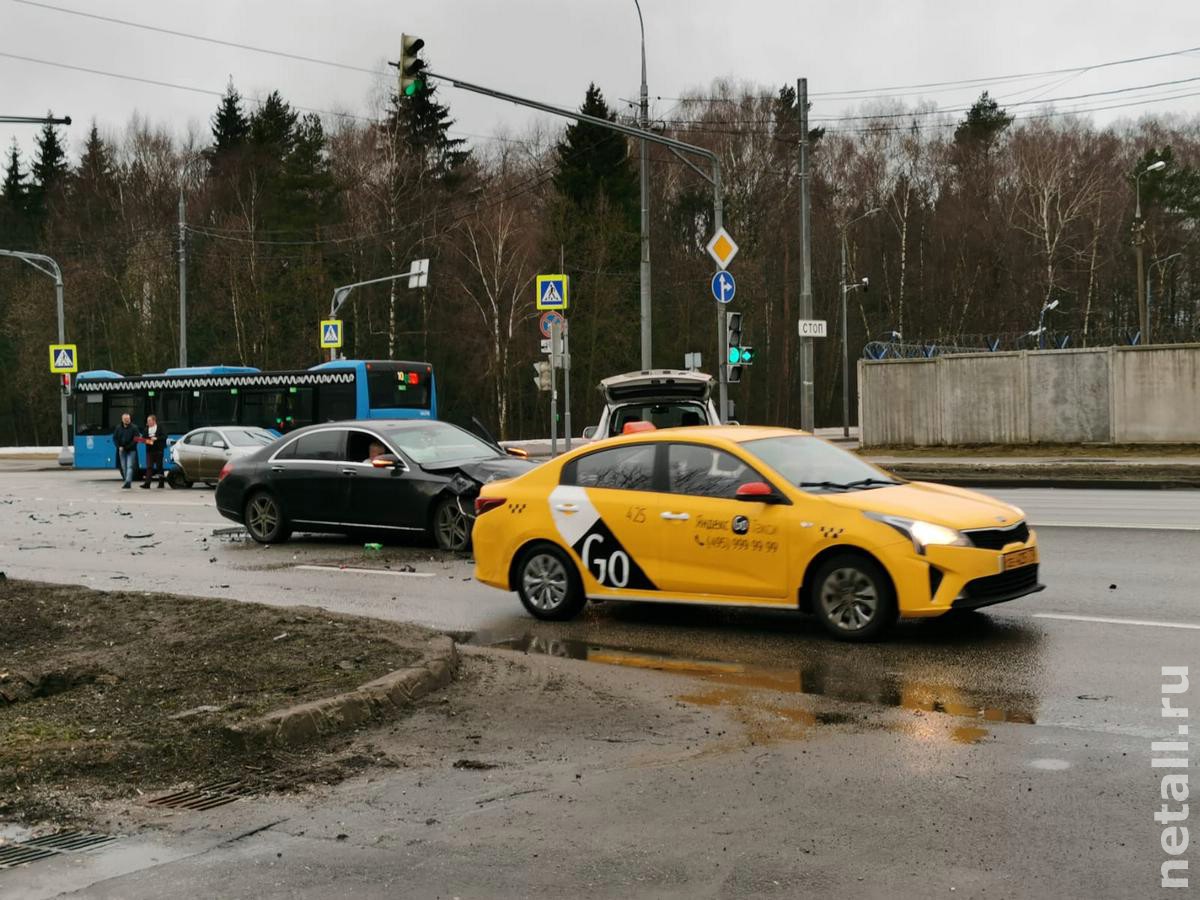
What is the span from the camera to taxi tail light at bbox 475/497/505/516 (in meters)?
11.1

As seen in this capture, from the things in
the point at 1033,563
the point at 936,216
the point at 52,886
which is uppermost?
the point at 936,216

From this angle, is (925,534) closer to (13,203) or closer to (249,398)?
(249,398)

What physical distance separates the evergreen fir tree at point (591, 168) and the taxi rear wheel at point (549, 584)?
53719 millimetres

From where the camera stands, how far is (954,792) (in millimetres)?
5641

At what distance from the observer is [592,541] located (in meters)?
10.6

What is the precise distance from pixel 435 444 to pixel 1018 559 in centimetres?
869

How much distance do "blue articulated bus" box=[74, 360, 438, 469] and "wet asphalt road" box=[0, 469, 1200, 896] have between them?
63.8 feet

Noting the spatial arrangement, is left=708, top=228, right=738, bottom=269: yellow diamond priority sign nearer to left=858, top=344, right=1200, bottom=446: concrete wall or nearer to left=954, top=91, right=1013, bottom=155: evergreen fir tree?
left=858, top=344, right=1200, bottom=446: concrete wall

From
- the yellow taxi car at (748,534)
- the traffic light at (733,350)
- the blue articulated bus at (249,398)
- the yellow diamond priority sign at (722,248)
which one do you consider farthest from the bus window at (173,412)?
the yellow taxi car at (748,534)

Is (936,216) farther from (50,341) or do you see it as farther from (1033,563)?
(1033,563)

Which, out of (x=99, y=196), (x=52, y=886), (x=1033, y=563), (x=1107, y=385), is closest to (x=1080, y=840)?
(x=52, y=886)

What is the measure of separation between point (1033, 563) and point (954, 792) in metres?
4.14

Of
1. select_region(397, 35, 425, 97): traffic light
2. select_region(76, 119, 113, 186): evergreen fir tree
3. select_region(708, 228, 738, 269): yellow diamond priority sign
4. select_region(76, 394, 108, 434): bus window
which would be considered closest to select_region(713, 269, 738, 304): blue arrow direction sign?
select_region(708, 228, 738, 269): yellow diamond priority sign

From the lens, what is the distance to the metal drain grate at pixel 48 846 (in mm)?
5199
